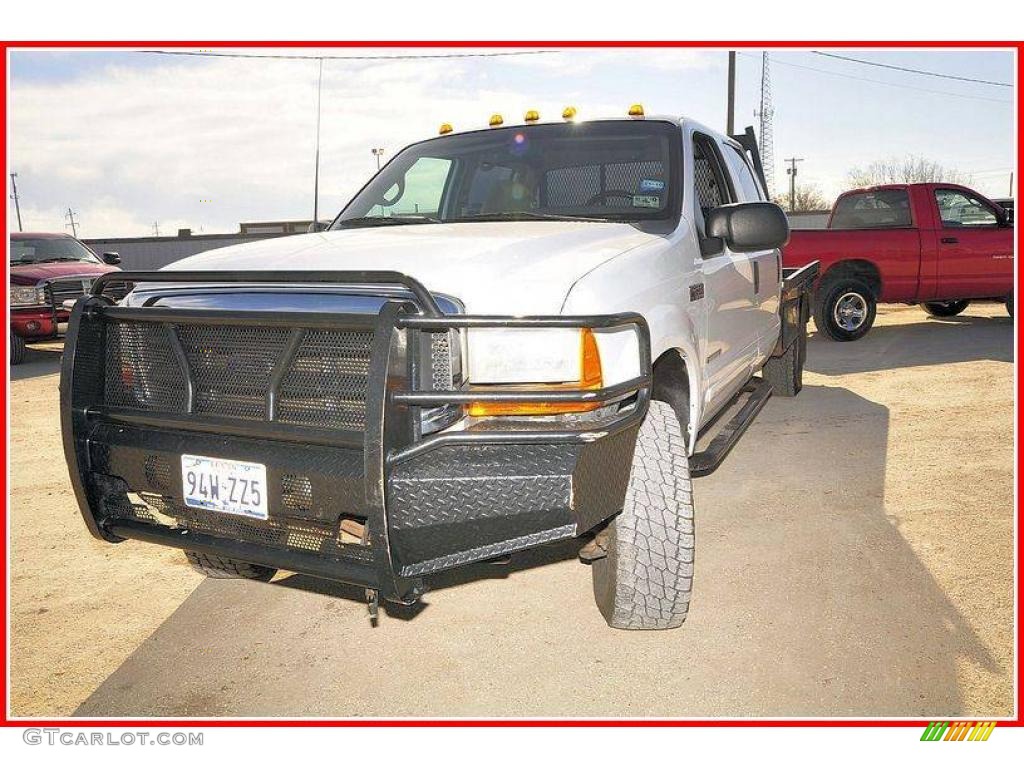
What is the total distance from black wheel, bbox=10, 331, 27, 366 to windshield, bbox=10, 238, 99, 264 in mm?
1368

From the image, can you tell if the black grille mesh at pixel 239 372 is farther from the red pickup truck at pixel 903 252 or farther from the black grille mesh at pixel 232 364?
the red pickup truck at pixel 903 252

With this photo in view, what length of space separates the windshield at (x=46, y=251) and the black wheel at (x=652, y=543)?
37.7 feet

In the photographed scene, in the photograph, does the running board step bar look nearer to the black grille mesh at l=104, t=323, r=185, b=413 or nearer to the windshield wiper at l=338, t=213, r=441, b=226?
the windshield wiper at l=338, t=213, r=441, b=226

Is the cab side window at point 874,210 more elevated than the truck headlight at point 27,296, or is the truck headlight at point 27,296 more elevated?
the cab side window at point 874,210

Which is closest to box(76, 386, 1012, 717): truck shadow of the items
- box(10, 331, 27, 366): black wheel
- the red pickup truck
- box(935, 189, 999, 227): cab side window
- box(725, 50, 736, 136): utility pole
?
the red pickup truck

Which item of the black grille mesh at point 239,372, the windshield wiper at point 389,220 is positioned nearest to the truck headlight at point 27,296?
the windshield wiper at point 389,220

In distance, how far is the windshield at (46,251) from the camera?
470 inches

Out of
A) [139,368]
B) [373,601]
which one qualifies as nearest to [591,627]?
[373,601]

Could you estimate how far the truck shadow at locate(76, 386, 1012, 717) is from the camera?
8.96 feet

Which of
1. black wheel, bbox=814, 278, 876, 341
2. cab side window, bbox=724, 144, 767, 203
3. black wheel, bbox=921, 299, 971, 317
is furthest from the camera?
black wheel, bbox=921, 299, 971, 317

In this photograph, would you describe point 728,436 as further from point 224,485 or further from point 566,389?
point 224,485

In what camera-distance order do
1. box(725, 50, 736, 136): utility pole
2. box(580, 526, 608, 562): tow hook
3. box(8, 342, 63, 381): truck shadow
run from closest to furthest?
1. box(580, 526, 608, 562): tow hook
2. box(8, 342, 63, 381): truck shadow
3. box(725, 50, 736, 136): utility pole

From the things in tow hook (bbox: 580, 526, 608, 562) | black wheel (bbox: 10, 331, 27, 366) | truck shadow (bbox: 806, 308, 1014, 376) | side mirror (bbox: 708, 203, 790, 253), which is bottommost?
black wheel (bbox: 10, 331, 27, 366)

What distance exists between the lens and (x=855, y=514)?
14.1 feet
